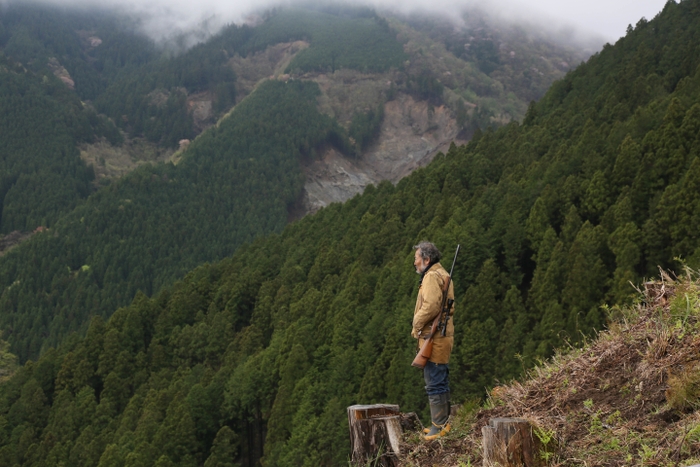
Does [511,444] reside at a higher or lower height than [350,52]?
higher

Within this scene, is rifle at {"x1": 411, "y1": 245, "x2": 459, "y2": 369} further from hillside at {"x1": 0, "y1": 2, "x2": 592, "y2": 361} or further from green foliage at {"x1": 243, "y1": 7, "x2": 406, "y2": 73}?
green foliage at {"x1": 243, "y1": 7, "x2": 406, "y2": 73}

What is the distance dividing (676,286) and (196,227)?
11743 cm

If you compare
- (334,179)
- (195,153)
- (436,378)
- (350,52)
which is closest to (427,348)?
(436,378)

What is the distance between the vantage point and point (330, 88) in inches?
6944

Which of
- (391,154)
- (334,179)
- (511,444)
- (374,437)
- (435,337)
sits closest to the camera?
(511,444)

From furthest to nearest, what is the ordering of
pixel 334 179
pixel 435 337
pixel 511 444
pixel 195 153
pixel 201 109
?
1. pixel 201 109
2. pixel 334 179
3. pixel 195 153
4. pixel 435 337
5. pixel 511 444

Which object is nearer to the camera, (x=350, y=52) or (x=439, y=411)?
(x=439, y=411)

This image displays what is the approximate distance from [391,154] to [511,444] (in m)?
165

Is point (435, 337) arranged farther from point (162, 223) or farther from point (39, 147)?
point (39, 147)

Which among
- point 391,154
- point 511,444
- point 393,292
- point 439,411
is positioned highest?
point 511,444

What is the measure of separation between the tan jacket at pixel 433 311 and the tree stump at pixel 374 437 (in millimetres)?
924

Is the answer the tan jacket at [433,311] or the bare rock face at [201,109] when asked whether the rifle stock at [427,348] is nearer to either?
the tan jacket at [433,311]

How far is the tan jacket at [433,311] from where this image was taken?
25.7 feet

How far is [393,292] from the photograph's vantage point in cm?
4172
